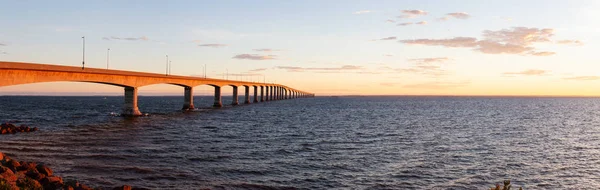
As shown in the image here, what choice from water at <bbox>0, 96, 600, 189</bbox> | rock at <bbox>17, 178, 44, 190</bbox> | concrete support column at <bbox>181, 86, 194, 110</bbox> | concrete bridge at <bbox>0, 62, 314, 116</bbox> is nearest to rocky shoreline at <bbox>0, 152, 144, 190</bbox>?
rock at <bbox>17, 178, 44, 190</bbox>

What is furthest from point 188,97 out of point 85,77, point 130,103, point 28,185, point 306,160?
point 28,185

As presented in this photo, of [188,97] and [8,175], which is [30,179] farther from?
[188,97]

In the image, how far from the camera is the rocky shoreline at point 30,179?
Result: 15156 millimetres

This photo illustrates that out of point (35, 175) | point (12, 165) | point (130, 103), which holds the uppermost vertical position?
point (130, 103)

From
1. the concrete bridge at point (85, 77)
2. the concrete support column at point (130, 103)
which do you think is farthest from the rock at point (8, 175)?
the concrete support column at point (130, 103)

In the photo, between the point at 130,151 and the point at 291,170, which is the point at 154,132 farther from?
the point at 291,170

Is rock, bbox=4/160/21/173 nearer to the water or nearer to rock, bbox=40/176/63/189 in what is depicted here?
the water

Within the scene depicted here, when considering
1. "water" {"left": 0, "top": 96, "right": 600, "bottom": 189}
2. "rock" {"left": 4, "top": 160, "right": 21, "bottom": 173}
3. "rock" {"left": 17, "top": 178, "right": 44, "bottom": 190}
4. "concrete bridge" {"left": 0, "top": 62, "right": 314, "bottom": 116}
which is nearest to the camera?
"rock" {"left": 17, "top": 178, "right": 44, "bottom": 190}

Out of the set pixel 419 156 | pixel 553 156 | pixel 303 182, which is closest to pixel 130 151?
pixel 303 182

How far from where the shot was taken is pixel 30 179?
16578 millimetres

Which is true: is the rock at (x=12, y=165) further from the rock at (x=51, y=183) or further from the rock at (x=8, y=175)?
the rock at (x=51, y=183)

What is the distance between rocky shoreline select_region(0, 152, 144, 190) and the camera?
15.2 metres

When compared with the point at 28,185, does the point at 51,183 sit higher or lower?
lower

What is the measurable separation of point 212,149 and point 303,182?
1116cm
